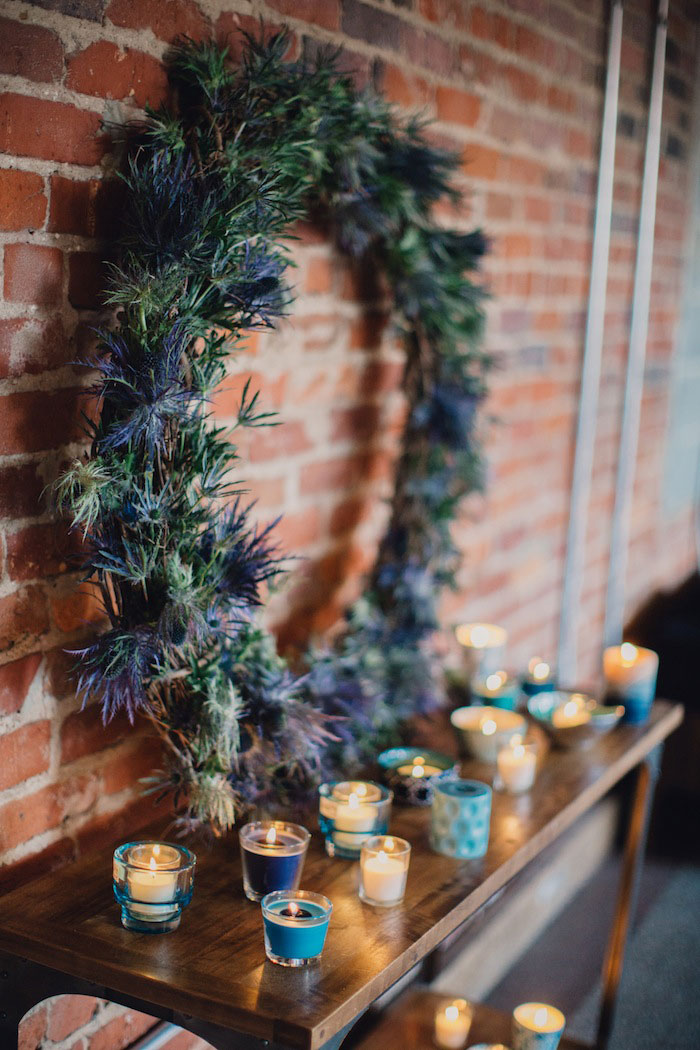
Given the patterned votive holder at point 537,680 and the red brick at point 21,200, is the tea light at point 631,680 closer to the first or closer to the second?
the patterned votive holder at point 537,680

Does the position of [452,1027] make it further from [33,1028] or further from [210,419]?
[210,419]

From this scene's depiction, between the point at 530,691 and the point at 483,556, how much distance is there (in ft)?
1.40

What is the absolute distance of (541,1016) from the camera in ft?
5.05

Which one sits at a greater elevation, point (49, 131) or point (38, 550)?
point (49, 131)

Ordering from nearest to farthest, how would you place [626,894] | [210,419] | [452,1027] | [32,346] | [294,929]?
1. [294,929]
2. [32,346]
3. [210,419]
4. [452,1027]
5. [626,894]

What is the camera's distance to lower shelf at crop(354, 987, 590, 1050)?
66.6 inches

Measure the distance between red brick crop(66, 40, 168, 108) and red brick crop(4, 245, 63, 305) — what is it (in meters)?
0.18

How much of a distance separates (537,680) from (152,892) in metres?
0.89

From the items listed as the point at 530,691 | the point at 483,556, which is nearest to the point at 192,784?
the point at 530,691

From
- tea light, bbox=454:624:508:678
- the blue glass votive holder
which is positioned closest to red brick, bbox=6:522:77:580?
the blue glass votive holder

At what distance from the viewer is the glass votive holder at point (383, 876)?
1162 mm

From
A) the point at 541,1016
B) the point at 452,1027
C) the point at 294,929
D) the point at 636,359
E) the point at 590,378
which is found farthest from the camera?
the point at 636,359

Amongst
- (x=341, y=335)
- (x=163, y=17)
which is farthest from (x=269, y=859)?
(x=163, y=17)

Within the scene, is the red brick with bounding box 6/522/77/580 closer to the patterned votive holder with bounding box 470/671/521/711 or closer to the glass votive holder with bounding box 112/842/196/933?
the glass votive holder with bounding box 112/842/196/933
